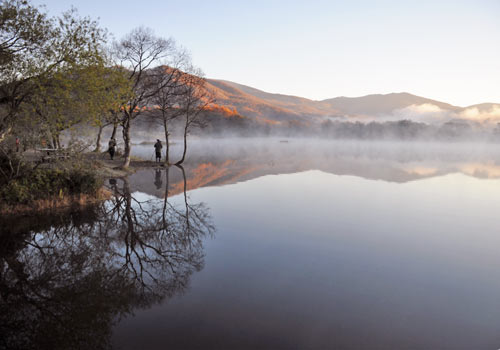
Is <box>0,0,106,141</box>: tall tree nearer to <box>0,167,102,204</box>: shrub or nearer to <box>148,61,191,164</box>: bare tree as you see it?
<box>0,167,102,204</box>: shrub

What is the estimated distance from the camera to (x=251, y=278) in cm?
901

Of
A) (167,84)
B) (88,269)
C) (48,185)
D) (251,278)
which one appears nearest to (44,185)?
(48,185)

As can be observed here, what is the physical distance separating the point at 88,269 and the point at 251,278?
4906 mm

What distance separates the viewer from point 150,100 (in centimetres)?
3512

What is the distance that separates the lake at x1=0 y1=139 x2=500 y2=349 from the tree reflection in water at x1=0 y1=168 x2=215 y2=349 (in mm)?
44

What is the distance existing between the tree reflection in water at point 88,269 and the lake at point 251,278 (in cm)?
4

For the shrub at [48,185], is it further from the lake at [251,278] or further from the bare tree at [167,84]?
the bare tree at [167,84]

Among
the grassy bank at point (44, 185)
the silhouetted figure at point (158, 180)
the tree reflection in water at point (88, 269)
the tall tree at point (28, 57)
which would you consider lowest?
the silhouetted figure at point (158, 180)

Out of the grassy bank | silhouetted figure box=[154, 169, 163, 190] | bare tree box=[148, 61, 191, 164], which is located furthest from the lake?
bare tree box=[148, 61, 191, 164]

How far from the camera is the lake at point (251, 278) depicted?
643 cm

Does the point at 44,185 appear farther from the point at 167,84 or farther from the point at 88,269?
the point at 167,84

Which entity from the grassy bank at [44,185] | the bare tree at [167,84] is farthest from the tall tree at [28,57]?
the bare tree at [167,84]

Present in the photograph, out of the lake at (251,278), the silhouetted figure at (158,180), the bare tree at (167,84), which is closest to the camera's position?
the lake at (251,278)

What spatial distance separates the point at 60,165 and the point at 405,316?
17.5 m
